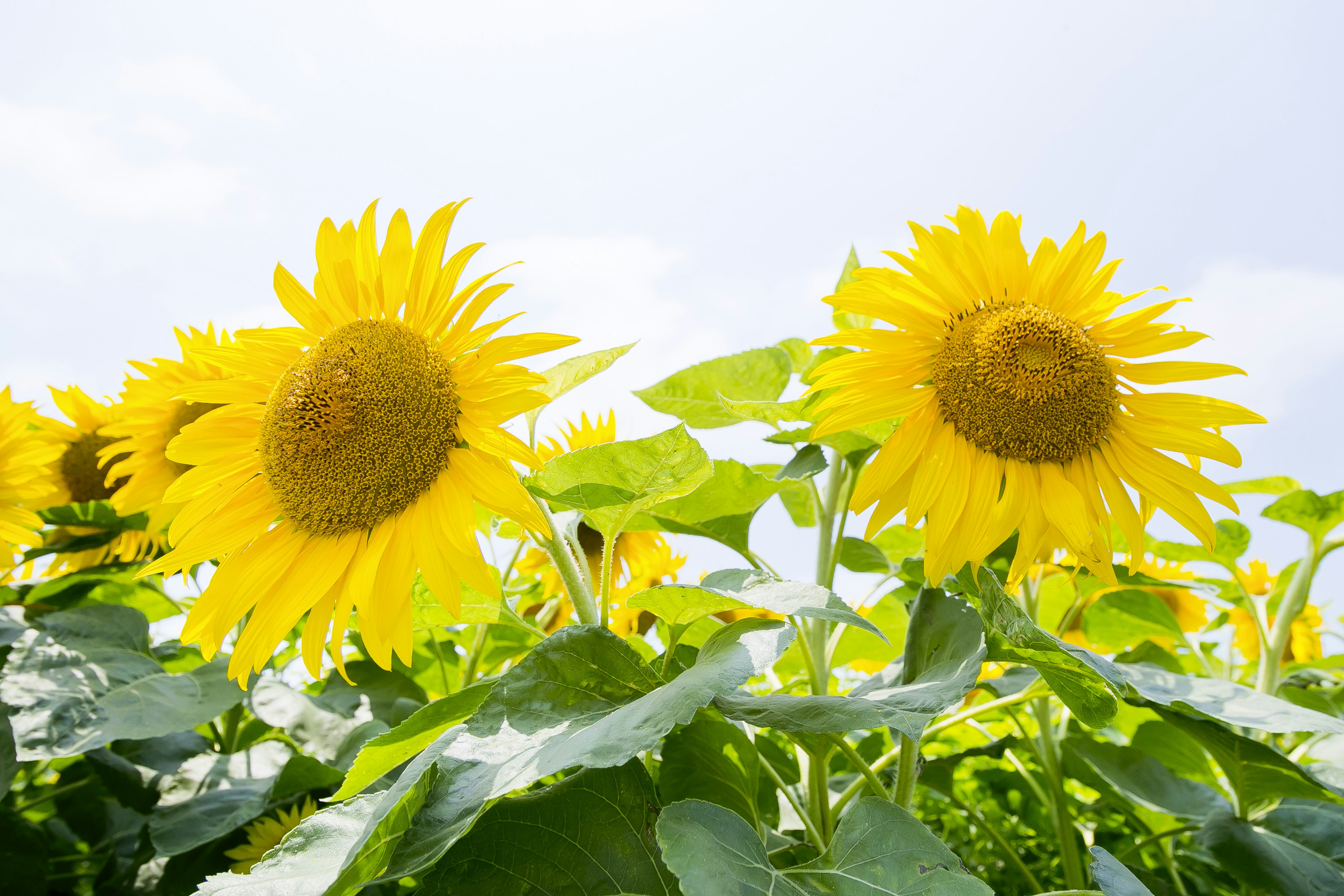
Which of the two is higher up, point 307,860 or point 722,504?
point 722,504

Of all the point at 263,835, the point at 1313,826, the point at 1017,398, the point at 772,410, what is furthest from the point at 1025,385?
the point at 263,835

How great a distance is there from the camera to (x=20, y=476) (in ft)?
4.30

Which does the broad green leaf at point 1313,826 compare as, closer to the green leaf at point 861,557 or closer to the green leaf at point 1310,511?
the green leaf at point 1310,511

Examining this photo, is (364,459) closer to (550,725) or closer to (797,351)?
(550,725)

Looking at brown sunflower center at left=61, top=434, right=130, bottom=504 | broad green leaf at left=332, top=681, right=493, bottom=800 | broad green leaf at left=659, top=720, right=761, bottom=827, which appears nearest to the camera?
broad green leaf at left=332, top=681, right=493, bottom=800

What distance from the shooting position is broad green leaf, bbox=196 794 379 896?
508 mm

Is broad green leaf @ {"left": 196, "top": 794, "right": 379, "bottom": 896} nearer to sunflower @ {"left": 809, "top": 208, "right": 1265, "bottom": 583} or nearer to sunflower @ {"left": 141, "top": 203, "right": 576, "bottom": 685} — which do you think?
sunflower @ {"left": 141, "top": 203, "right": 576, "bottom": 685}

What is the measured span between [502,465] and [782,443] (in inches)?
13.7

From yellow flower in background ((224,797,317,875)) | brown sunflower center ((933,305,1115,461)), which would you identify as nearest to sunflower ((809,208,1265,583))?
brown sunflower center ((933,305,1115,461))

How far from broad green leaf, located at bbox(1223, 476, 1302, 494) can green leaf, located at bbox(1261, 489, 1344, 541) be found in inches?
1.0

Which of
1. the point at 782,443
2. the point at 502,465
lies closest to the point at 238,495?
the point at 502,465

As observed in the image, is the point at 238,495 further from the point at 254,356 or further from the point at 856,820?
the point at 856,820

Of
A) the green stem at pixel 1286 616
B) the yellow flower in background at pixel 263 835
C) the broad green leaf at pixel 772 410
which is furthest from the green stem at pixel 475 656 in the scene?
the green stem at pixel 1286 616

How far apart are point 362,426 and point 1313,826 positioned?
113 centimetres
